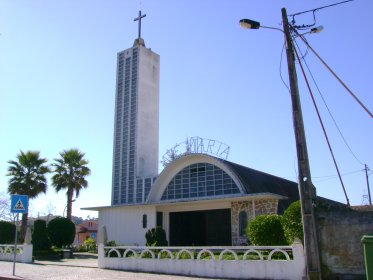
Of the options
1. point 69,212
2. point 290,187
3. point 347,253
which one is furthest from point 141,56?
point 347,253

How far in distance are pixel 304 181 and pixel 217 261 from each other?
419 cm

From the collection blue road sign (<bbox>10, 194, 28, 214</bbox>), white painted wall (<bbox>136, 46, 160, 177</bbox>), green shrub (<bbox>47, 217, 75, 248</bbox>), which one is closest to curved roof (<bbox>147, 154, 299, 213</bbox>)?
white painted wall (<bbox>136, 46, 160, 177</bbox>)

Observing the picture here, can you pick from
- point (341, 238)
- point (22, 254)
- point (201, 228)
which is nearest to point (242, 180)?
point (201, 228)

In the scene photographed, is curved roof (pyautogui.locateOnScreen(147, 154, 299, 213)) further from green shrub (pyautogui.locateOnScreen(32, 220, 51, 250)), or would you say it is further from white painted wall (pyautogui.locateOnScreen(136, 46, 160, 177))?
green shrub (pyautogui.locateOnScreen(32, 220, 51, 250))

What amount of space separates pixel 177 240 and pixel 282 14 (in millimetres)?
17595

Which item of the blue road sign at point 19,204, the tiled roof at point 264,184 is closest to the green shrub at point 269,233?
the tiled roof at point 264,184

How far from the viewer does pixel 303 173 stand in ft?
36.6

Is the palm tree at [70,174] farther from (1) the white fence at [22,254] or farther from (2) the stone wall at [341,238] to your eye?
(2) the stone wall at [341,238]

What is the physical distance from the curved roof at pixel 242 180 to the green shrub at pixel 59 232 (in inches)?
225

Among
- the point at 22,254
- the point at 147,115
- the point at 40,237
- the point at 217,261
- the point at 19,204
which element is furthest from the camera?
the point at 147,115

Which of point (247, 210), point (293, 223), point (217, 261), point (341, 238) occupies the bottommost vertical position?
point (217, 261)

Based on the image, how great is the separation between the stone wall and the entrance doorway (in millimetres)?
12786

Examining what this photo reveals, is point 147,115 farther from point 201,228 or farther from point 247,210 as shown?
point 247,210

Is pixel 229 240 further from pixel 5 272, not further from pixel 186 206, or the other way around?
pixel 5 272
